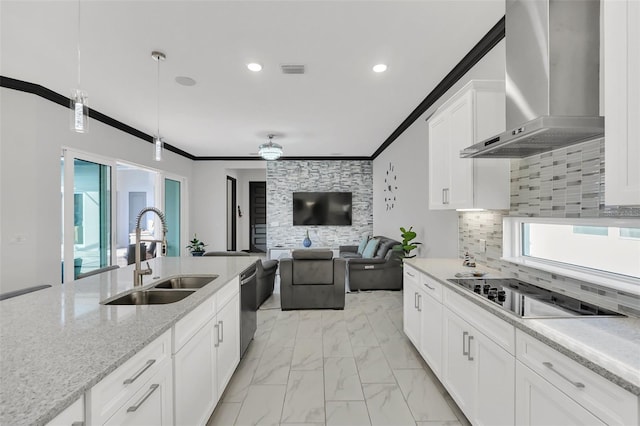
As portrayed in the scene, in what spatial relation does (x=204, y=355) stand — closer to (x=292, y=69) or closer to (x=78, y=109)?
(x=78, y=109)

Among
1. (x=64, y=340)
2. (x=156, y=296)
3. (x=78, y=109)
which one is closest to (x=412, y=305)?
(x=156, y=296)

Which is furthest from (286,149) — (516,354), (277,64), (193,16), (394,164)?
(516,354)

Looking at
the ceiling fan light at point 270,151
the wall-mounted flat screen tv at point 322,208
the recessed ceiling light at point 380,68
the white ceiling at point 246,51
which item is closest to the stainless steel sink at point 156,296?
the white ceiling at point 246,51

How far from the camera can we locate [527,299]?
1.70m

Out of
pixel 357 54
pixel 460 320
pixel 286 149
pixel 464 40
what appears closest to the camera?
pixel 460 320

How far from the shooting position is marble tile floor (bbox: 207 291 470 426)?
2031 mm

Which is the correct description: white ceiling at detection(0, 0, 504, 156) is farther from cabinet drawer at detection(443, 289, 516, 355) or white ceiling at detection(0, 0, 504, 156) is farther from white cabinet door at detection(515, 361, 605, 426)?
white cabinet door at detection(515, 361, 605, 426)

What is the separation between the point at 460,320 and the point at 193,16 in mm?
2823

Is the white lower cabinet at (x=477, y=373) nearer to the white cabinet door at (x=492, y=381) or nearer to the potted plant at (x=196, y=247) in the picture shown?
the white cabinet door at (x=492, y=381)

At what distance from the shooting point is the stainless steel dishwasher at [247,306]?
8.55 feet

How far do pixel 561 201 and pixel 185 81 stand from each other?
3579mm

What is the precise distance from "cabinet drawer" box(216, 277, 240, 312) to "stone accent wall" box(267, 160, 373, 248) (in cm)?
557

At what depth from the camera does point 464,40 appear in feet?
8.36

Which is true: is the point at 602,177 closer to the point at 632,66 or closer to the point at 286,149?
the point at 632,66
